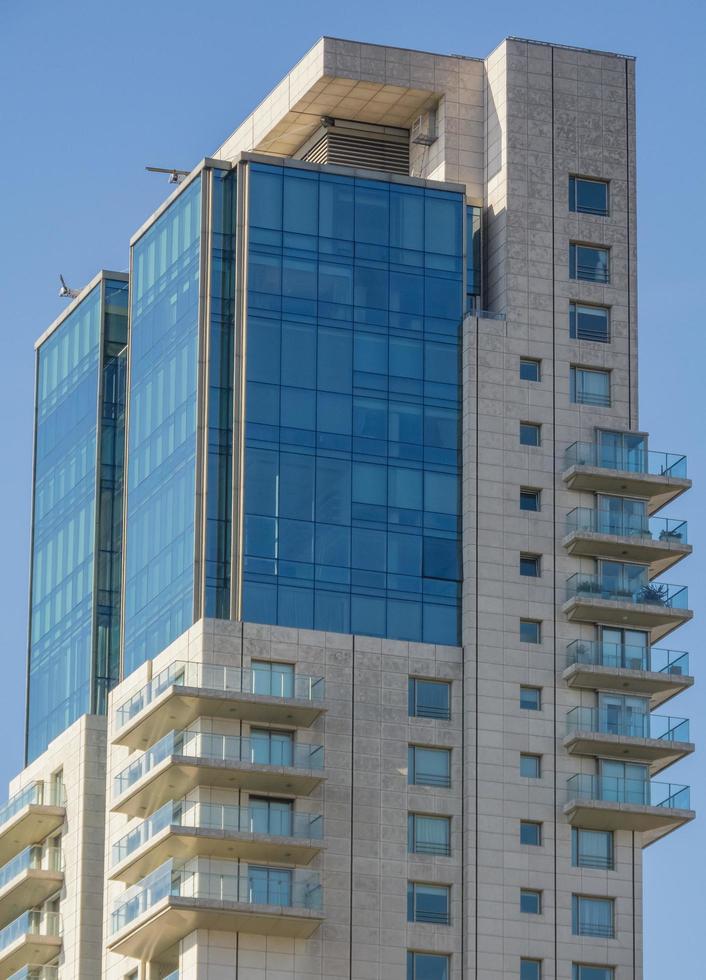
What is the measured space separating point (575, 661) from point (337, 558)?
9.66m

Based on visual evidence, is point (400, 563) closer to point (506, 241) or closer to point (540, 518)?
point (540, 518)

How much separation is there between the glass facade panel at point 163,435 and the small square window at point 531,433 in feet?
41.0

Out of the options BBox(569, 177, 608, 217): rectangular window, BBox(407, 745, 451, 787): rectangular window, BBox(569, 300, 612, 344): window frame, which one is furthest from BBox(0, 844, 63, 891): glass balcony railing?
BBox(569, 177, 608, 217): rectangular window

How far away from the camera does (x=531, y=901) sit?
114 m

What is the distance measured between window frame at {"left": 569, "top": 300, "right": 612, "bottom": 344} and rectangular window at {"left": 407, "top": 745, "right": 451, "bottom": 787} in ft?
57.2

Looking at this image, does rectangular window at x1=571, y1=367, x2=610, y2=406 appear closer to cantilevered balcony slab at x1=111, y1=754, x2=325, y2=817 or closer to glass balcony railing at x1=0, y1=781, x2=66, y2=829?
cantilevered balcony slab at x1=111, y1=754, x2=325, y2=817

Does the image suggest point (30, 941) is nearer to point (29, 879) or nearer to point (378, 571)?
point (29, 879)

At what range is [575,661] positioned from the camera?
118m

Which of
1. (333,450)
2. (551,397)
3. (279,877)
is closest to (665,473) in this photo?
(551,397)

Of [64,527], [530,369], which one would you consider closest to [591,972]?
[530,369]

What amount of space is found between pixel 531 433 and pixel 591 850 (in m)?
16.0

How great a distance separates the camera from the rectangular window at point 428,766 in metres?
115

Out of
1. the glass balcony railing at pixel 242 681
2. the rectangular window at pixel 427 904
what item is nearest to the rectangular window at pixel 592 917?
the rectangular window at pixel 427 904

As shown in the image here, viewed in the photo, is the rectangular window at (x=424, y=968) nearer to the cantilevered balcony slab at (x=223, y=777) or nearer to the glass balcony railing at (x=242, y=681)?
the cantilevered balcony slab at (x=223, y=777)
